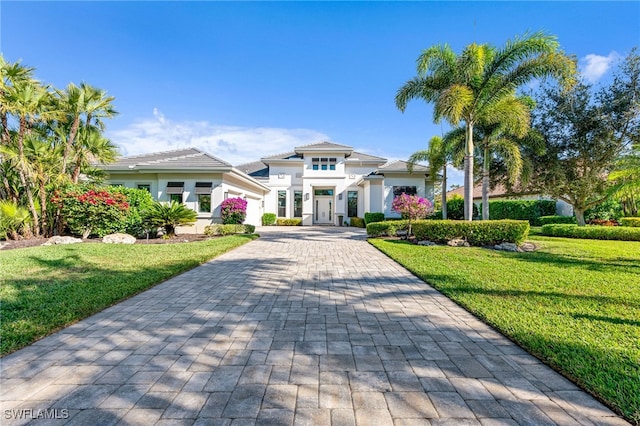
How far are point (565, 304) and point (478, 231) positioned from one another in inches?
289

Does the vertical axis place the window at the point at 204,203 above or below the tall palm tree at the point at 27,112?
below

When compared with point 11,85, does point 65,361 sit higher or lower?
lower

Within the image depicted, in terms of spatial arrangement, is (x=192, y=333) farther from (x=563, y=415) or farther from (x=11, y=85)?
(x=11, y=85)

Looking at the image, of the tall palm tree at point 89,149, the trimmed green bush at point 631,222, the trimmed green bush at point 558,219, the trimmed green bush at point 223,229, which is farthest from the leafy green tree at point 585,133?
the tall palm tree at point 89,149

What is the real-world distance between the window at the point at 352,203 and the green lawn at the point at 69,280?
16974 millimetres

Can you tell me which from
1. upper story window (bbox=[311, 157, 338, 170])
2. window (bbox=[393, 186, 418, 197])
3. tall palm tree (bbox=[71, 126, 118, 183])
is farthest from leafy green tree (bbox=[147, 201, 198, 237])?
window (bbox=[393, 186, 418, 197])

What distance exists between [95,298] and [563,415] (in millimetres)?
6175

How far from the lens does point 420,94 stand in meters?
12.8

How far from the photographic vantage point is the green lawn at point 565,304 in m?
2.62

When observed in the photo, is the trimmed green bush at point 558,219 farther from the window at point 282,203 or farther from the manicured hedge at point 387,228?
the window at point 282,203

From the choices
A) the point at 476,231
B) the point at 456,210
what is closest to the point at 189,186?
the point at 476,231

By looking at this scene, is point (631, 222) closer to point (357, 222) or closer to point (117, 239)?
point (357, 222)

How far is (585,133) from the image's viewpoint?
49.0 feet

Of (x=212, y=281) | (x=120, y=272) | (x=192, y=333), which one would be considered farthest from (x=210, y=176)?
(x=192, y=333)
